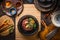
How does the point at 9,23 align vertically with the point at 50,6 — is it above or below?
below

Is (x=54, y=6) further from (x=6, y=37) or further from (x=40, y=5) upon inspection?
(x=6, y=37)

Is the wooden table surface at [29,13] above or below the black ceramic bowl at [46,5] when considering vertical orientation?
below

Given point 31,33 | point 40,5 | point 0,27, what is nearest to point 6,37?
point 0,27

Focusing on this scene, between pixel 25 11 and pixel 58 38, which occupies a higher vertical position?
pixel 25 11

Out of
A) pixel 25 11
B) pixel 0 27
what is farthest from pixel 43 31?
pixel 0 27

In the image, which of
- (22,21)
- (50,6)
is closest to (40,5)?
(50,6)

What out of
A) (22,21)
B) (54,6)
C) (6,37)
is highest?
(54,6)

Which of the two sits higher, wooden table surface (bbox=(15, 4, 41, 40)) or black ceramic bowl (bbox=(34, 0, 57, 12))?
black ceramic bowl (bbox=(34, 0, 57, 12))

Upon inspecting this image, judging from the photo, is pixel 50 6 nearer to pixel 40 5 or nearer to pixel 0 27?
pixel 40 5
